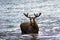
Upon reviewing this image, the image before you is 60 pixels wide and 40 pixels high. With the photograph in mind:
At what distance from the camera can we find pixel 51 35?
14797 millimetres

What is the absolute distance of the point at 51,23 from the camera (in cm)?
1858

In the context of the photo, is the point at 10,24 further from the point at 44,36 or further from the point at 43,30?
the point at 44,36

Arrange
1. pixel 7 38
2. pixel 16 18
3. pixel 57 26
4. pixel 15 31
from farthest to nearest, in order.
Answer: pixel 16 18 < pixel 57 26 < pixel 15 31 < pixel 7 38

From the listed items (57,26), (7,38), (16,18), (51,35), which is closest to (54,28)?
(57,26)

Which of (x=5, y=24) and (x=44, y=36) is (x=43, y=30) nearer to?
(x=44, y=36)

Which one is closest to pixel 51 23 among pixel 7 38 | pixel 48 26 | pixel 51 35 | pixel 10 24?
pixel 48 26

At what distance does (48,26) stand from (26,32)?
291 centimetres

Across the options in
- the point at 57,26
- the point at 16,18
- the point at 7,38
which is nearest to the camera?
the point at 7,38

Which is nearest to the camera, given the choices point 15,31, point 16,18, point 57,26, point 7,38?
point 7,38

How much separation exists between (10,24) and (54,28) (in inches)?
111

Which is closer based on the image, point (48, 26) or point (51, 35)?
point (51, 35)

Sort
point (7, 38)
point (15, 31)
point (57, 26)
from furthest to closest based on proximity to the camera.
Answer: point (57, 26) < point (15, 31) < point (7, 38)

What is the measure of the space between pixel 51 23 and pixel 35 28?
13.4 feet

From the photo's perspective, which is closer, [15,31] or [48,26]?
[15,31]
